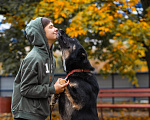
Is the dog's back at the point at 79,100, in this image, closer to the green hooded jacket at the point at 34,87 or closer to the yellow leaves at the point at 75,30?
the green hooded jacket at the point at 34,87

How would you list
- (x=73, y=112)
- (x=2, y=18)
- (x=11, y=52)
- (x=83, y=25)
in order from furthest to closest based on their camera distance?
(x=2, y=18), (x=11, y=52), (x=83, y=25), (x=73, y=112)

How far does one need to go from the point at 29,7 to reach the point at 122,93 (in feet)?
13.2

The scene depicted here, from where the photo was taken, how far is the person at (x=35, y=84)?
2467 millimetres

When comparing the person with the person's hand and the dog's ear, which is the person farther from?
the dog's ear

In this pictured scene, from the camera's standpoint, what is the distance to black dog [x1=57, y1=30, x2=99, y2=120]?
9.20 feet

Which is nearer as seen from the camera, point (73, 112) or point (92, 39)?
point (73, 112)

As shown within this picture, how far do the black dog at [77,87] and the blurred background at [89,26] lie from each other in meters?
3.16

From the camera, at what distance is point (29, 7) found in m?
7.57

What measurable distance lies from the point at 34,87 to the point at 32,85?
0.03 meters

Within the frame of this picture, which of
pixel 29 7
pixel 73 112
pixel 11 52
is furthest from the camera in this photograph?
pixel 11 52

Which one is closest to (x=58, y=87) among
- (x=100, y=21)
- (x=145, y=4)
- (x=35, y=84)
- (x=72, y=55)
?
(x=35, y=84)

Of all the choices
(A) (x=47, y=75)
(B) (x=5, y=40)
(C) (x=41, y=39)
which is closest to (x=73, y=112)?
(A) (x=47, y=75)

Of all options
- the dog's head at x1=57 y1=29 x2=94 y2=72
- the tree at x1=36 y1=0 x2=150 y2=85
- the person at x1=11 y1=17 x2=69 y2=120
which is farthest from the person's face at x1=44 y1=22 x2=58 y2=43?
the tree at x1=36 y1=0 x2=150 y2=85

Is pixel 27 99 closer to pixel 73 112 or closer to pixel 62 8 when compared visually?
pixel 73 112
